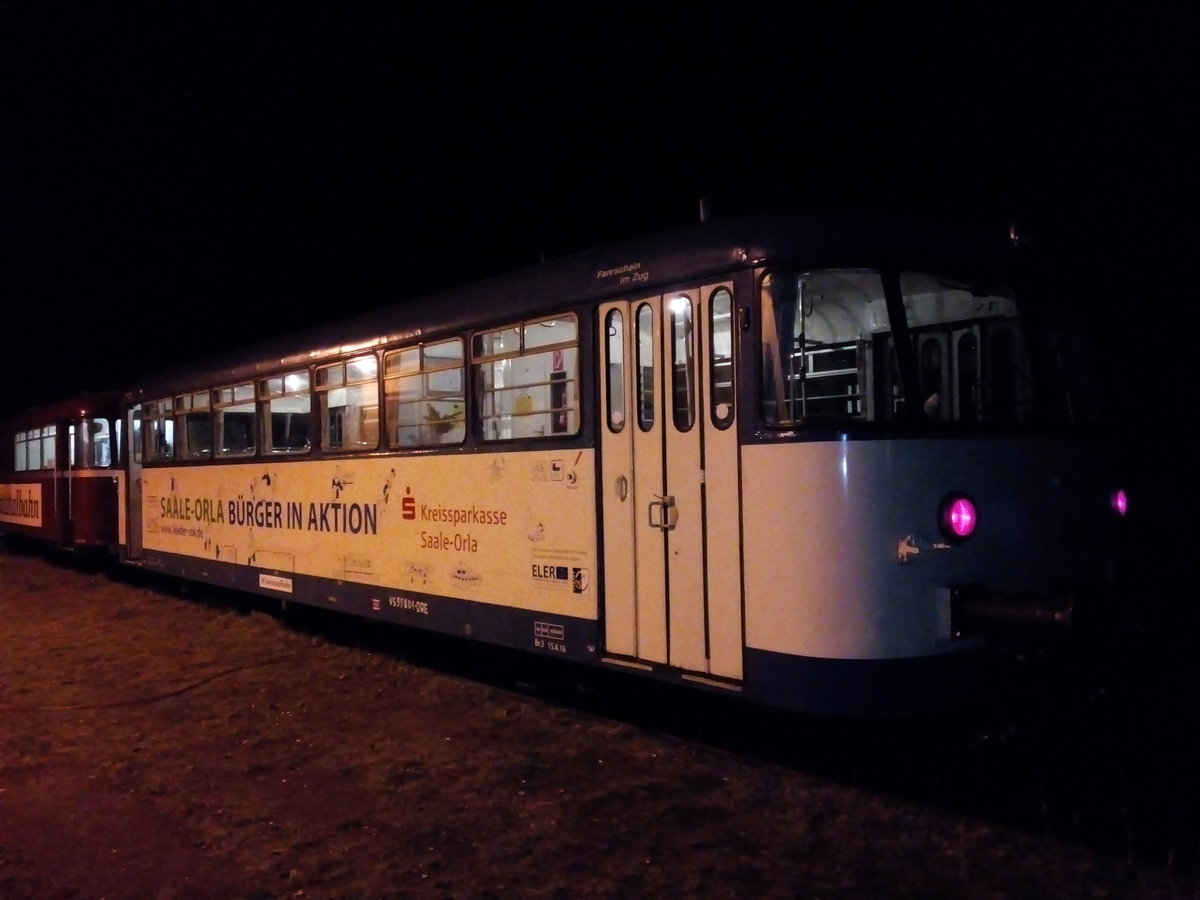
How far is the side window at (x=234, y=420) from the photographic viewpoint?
11.4 m

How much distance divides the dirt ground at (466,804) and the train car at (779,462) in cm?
61

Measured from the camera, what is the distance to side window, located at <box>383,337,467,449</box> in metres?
8.09

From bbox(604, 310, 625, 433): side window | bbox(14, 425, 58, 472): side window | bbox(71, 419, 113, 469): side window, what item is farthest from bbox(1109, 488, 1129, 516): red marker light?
bbox(14, 425, 58, 472): side window

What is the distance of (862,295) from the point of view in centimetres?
581

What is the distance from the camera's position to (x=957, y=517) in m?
5.61

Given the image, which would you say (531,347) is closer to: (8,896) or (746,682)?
(746,682)

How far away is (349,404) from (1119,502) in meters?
6.16

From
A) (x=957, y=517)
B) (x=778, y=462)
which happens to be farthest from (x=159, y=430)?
(x=957, y=517)

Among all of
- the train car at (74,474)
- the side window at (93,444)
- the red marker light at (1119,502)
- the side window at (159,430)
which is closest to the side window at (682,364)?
the red marker light at (1119,502)

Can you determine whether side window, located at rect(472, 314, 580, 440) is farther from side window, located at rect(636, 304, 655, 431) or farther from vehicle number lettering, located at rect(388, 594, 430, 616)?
vehicle number lettering, located at rect(388, 594, 430, 616)

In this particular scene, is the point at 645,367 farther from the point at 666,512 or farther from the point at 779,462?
the point at 779,462

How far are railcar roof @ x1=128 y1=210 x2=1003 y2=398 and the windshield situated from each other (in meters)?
0.14

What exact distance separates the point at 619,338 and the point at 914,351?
72.9 inches

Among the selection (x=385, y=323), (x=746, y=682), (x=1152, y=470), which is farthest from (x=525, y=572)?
(x=1152, y=470)
